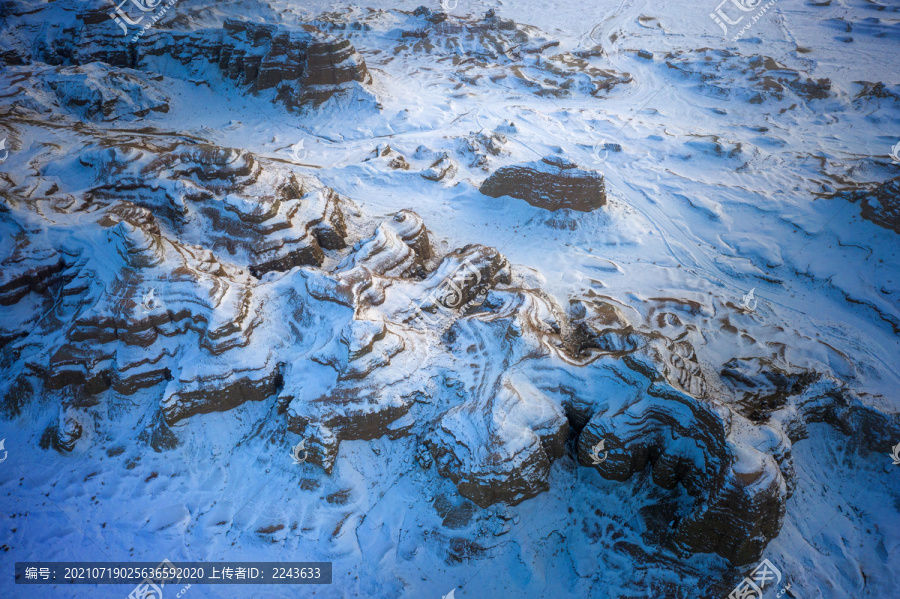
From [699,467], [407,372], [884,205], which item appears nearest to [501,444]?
[407,372]

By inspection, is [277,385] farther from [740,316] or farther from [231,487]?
[740,316]

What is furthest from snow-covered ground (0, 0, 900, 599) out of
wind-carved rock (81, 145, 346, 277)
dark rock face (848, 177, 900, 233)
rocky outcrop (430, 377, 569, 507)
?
wind-carved rock (81, 145, 346, 277)

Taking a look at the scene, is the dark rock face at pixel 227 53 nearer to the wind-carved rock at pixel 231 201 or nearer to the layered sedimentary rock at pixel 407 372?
the wind-carved rock at pixel 231 201

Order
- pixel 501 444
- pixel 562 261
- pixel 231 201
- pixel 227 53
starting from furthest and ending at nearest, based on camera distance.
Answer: pixel 227 53, pixel 562 261, pixel 231 201, pixel 501 444

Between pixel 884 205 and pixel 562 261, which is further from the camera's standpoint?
pixel 562 261

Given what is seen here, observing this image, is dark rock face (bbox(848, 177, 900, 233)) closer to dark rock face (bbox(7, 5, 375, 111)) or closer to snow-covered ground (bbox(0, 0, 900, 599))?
snow-covered ground (bbox(0, 0, 900, 599))

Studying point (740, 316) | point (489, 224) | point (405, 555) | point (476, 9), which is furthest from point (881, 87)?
point (405, 555)

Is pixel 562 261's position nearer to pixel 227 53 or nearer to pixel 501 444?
pixel 501 444

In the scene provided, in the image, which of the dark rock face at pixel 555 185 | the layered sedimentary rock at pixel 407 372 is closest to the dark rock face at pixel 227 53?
the dark rock face at pixel 555 185
